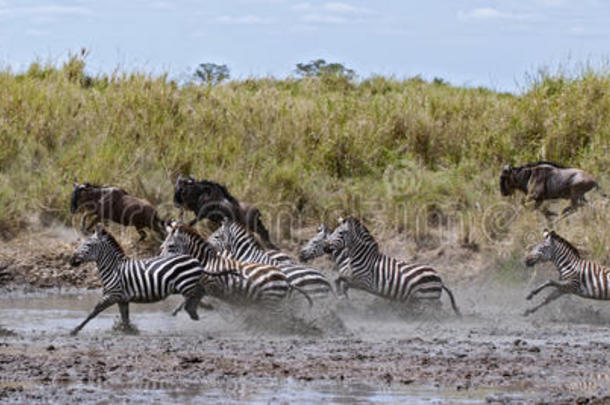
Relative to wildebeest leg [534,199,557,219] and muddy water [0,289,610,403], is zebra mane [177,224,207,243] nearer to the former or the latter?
muddy water [0,289,610,403]

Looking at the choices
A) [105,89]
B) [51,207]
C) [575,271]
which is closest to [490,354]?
[575,271]

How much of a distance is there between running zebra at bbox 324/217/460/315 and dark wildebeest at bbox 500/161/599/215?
388 cm

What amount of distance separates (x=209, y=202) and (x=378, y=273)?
10.7ft

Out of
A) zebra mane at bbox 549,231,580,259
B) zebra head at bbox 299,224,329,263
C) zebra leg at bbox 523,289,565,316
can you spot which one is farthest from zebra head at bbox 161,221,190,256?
zebra mane at bbox 549,231,580,259

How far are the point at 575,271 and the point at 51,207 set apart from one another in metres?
7.29

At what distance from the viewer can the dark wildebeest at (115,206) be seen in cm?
1482

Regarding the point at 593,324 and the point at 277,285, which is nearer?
the point at 277,285

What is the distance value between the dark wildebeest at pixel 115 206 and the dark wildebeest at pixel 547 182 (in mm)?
4808

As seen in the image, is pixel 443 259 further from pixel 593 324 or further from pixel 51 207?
pixel 51 207

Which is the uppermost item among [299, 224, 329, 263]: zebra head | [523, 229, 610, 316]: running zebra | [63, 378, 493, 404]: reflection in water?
[299, 224, 329, 263]: zebra head

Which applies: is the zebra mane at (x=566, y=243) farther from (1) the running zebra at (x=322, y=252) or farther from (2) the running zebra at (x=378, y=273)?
(1) the running zebra at (x=322, y=252)

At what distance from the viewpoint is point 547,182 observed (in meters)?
15.7

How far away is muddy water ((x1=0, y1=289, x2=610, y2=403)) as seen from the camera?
7855 millimetres

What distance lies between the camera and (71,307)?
41.7 ft
